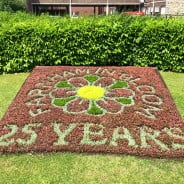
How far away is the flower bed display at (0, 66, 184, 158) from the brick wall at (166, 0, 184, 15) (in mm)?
18782

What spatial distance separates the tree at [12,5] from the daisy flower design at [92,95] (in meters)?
22.3

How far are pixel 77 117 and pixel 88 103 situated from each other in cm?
82

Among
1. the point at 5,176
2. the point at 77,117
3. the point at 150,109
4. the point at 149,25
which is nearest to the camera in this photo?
the point at 5,176

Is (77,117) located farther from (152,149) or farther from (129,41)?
(129,41)

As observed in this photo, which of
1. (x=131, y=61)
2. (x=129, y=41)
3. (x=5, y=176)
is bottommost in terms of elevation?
(x=5, y=176)

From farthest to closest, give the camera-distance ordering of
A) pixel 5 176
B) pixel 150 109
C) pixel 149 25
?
pixel 149 25 → pixel 150 109 → pixel 5 176

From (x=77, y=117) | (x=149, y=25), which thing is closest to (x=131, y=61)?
(x=149, y=25)

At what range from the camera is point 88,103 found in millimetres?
6941

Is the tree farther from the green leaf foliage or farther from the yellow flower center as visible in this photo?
the green leaf foliage

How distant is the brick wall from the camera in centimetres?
2531

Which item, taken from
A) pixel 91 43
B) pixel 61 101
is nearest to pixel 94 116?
pixel 61 101

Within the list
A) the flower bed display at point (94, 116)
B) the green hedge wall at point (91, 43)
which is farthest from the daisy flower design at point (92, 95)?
the green hedge wall at point (91, 43)

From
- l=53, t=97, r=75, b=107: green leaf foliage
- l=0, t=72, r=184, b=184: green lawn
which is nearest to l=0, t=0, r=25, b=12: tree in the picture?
l=53, t=97, r=75, b=107: green leaf foliage

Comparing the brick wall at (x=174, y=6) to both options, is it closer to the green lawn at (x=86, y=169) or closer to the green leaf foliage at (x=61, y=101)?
the green leaf foliage at (x=61, y=101)
